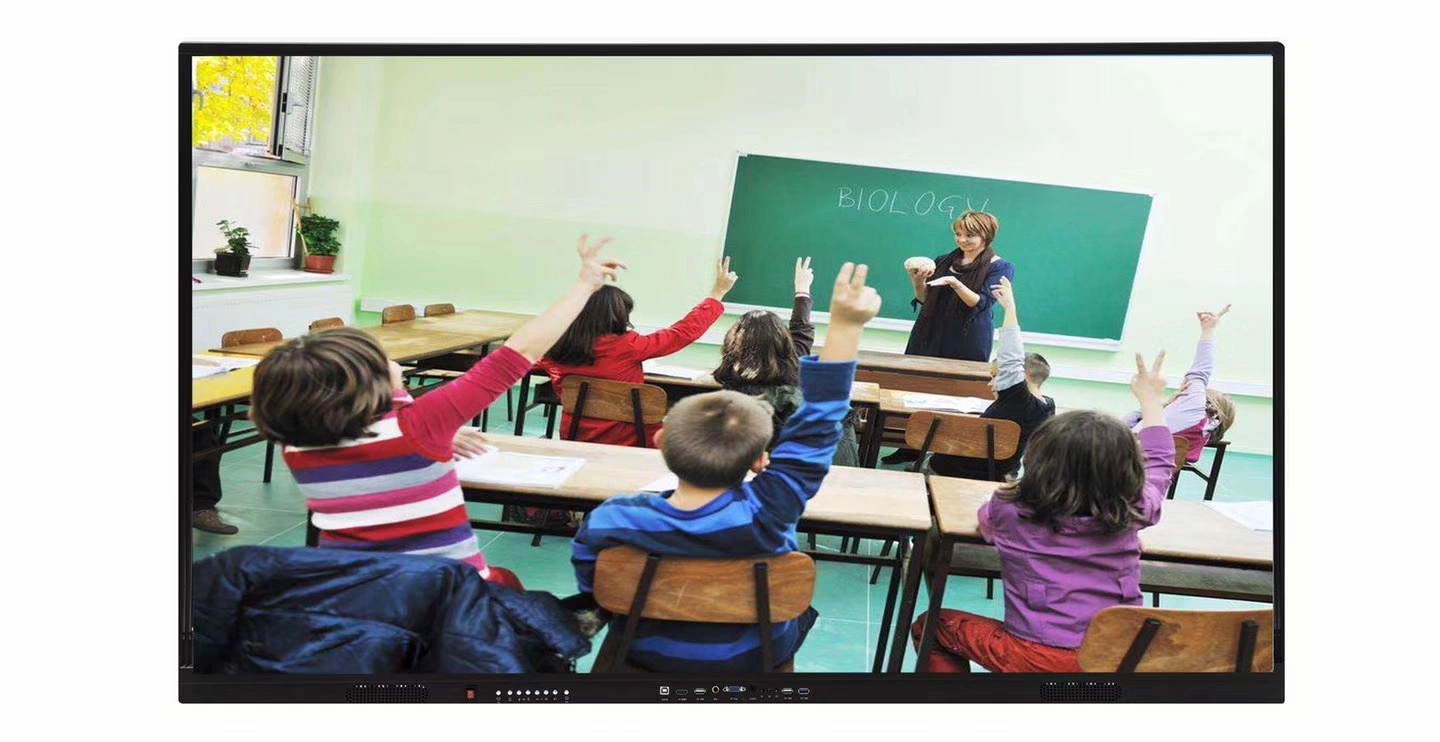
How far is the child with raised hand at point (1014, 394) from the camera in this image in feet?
8.00

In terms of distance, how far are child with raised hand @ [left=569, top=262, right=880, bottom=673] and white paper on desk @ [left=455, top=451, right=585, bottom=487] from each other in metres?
0.20

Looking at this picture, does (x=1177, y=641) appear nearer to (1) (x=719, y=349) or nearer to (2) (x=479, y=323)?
(1) (x=719, y=349)

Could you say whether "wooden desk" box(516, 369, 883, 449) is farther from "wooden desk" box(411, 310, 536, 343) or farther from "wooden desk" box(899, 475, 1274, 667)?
"wooden desk" box(899, 475, 1274, 667)

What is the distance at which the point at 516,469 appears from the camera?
7.28ft

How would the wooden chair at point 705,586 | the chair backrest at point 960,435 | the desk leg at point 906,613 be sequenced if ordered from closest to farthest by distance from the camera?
the wooden chair at point 705,586 < the desk leg at point 906,613 < the chair backrest at point 960,435

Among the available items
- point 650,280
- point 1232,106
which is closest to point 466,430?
point 650,280

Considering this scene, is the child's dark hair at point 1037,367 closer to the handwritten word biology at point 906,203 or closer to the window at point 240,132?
the handwritten word biology at point 906,203

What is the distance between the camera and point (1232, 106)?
220cm

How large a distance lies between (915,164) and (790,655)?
1103 mm

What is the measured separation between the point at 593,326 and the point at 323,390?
67cm

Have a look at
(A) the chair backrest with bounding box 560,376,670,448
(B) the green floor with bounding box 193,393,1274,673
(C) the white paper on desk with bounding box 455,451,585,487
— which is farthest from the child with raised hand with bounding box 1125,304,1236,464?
(C) the white paper on desk with bounding box 455,451,585,487

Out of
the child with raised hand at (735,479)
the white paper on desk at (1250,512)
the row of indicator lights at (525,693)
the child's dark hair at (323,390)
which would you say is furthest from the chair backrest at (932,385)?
the child's dark hair at (323,390)

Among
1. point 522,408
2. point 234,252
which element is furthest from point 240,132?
point 522,408

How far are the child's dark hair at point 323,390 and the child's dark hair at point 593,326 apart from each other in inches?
19.0
